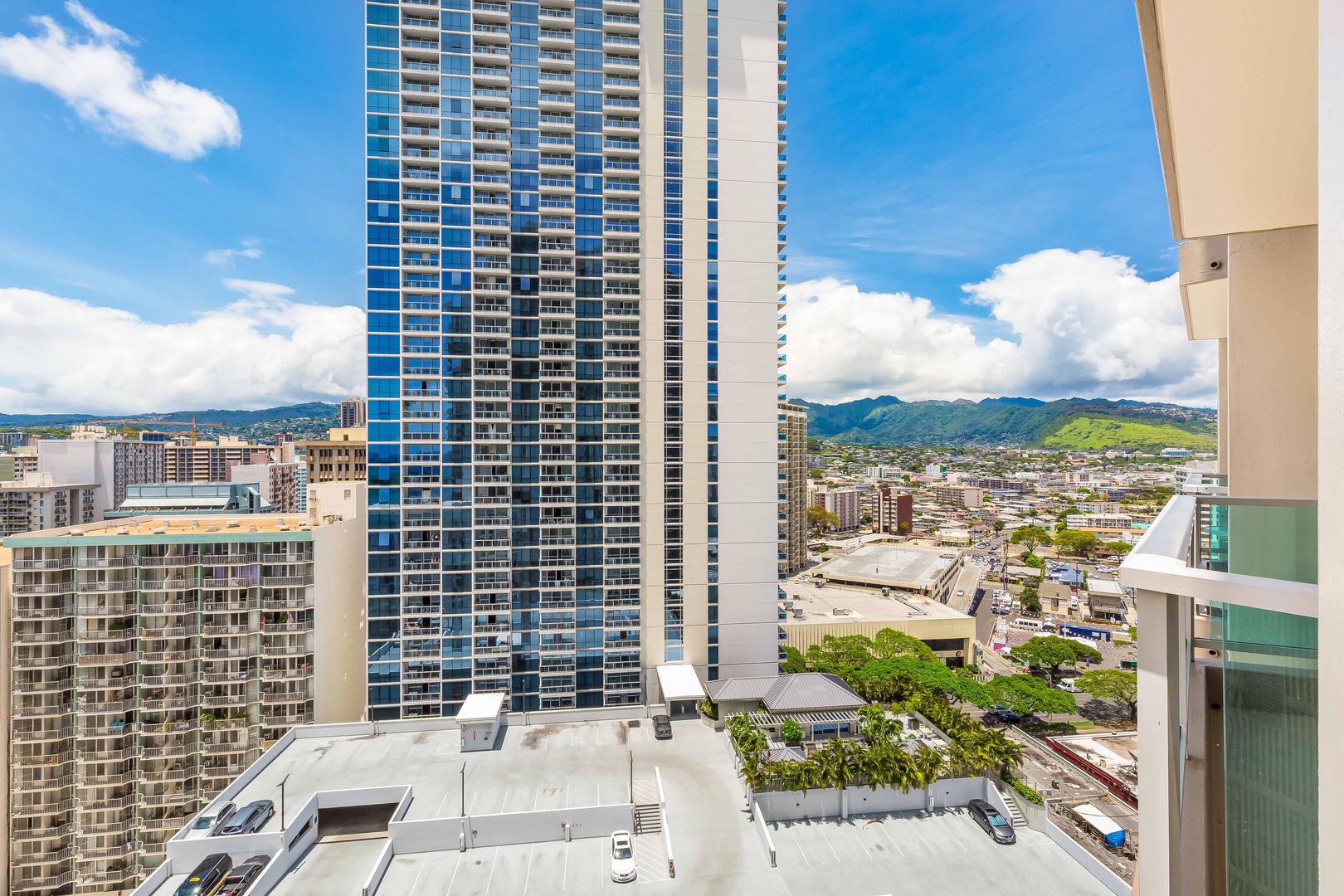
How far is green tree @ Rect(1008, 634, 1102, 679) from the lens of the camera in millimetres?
46094

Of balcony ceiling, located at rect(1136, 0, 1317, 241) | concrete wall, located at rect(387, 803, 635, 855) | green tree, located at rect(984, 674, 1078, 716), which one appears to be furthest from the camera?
green tree, located at rect(984, 674, 1078, 716)

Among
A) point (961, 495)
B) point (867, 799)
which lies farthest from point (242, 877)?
point (961, 495)

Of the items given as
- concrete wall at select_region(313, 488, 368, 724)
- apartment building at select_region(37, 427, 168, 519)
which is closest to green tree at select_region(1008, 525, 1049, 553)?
concrete wall at select_region(313, 488, 368, 724)

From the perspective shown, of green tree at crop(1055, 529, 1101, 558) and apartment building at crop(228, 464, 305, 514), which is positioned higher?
apartment building at crop(228, 464, 305, 514)

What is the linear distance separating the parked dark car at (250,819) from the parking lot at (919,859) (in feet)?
60.8

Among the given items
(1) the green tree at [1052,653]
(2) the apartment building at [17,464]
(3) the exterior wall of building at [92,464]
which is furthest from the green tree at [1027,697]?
(2) the apartment building at [17,464]

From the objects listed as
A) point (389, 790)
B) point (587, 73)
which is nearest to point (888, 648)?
point (389, 790)

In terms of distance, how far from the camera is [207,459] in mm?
111875

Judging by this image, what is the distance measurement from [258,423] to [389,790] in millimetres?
211753

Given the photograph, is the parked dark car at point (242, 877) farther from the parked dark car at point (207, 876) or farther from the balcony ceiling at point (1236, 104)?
the balcony ceiling at point (1236, 104)

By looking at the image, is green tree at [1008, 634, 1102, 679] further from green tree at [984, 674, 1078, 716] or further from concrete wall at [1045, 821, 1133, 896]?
concrete wall at [1045, 821, 1133, 896]

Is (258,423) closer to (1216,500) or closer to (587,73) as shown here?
(587,73)

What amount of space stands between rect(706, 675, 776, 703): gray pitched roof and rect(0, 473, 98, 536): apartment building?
254 feet

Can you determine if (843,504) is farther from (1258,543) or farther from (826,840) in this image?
(1258,543)
